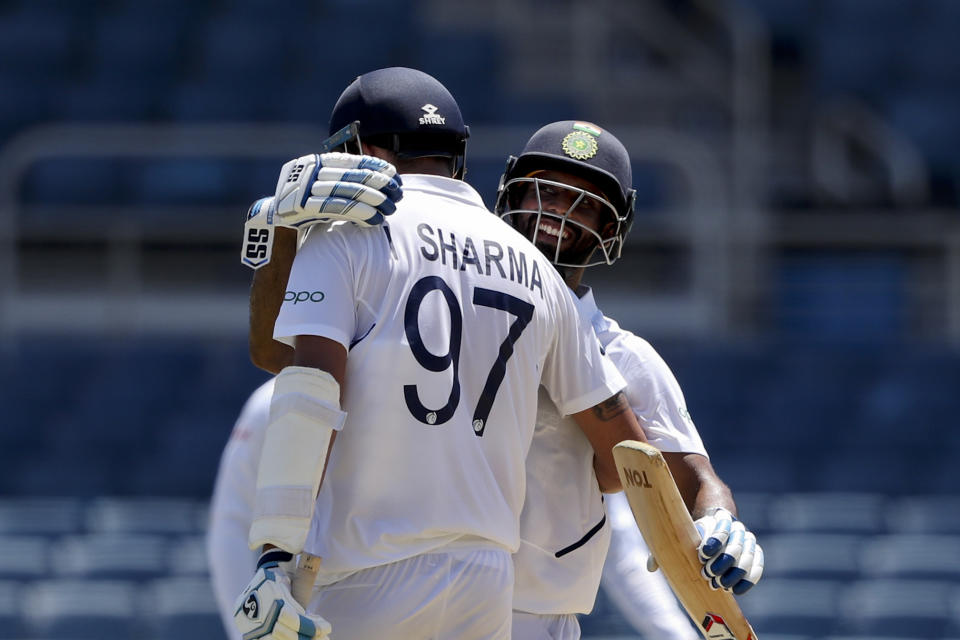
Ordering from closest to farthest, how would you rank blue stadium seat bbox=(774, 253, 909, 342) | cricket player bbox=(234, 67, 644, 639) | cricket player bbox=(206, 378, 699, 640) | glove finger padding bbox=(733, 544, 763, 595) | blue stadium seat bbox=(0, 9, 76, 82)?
cricket player bbox=(234, 67, 644, 639), glove finger padding bbox=(733, 544, 763, 595), cricket player bbox=(206, 378, 699, 640), blue stadium seat bbox=(774, 253, 909, 342), blue stadium seat bbox=(0, 9, 76, 82)

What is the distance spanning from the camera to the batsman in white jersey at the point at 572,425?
2.90 metres

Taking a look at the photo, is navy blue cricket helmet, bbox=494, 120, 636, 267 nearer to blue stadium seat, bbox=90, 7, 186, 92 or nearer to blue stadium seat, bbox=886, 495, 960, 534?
blue stadium seat, bbox=886, 495, 960, 534

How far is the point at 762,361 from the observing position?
8078 mm

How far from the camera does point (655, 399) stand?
2.93 meters

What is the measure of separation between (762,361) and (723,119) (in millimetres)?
2964

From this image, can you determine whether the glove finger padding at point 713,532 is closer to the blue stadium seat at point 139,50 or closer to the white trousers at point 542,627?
the white trousers at point 542,627

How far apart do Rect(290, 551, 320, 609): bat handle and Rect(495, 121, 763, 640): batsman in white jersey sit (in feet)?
2.04

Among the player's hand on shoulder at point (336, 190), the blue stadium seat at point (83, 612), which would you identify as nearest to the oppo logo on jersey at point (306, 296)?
the player's hand on shoulder at point (336, 190)

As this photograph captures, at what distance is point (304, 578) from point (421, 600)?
0.69ft

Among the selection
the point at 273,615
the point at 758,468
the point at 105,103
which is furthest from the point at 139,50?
the point at 273,615

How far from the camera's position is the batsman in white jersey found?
2.90 metres

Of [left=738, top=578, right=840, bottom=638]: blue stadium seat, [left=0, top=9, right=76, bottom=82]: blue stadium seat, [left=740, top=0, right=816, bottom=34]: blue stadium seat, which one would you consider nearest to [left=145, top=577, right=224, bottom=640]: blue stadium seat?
[left=738, top=578, right=840, bottom=638]: blue stadium seat

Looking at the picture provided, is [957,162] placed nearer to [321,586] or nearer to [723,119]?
[723,119]

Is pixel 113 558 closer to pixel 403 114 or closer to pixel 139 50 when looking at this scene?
pixel 403 114
